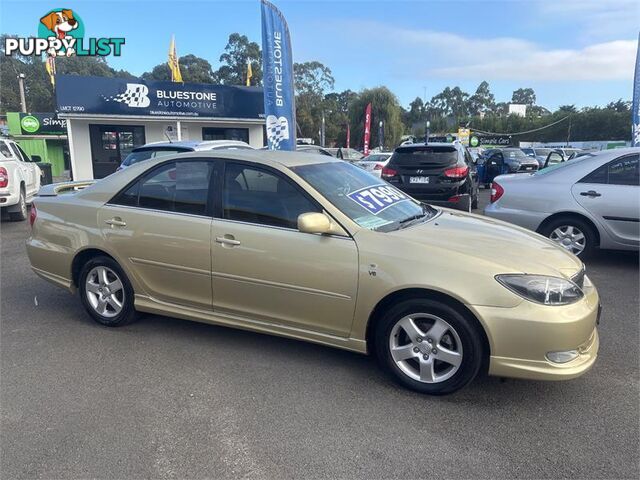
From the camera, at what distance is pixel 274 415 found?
2975 millimetres

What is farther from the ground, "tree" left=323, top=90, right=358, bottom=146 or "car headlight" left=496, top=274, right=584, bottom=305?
"tree" left=323, top=90, right=358, bottom=146

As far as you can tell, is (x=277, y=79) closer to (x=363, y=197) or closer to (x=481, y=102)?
(x=363, y=197)

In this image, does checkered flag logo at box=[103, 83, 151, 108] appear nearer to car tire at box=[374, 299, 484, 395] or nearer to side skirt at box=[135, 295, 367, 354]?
side skirt at box=[135, 295, 367, 354]

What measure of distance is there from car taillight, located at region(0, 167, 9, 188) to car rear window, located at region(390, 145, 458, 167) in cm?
751

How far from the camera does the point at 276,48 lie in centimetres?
1067

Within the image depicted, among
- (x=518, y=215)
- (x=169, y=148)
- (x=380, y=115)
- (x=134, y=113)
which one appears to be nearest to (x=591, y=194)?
(x=518, y=215)

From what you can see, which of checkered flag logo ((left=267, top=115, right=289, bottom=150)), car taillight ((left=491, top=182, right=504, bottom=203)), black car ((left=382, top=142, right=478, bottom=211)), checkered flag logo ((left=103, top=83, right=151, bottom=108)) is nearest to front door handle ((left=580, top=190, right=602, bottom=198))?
car taillight ((left=491, top=182, right=504, bottom=203))

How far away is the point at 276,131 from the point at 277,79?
3.78 feet

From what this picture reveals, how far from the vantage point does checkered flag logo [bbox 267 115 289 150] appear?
35.7ft

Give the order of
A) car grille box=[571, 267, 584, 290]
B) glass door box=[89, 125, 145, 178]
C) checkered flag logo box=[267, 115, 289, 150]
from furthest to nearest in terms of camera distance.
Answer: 1. glass door box=[89, 125, 145, 178]
2. checkered flag logo box=[267, 115, 289, 150]
3. car grille box=[571, 267, 584, 290]

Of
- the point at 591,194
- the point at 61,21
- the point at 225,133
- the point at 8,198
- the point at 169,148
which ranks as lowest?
the point at 8,198

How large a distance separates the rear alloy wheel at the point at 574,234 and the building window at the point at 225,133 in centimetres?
1698

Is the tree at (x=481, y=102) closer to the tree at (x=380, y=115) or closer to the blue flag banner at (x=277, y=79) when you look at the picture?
the tree at (x=380, y=115)

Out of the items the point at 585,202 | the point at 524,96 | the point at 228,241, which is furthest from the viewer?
the point at 524,96
